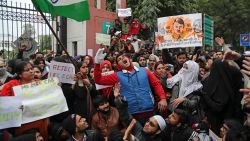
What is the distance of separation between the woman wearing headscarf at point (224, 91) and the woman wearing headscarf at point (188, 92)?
2.19 feet

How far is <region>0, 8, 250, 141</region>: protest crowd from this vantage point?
452cm

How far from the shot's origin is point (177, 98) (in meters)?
5.61

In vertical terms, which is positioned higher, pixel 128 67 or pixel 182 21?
pixel 182 21

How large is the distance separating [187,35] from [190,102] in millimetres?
3252

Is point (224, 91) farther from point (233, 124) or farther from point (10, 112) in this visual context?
point (10, 112)

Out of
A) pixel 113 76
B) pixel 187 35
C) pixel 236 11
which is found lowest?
pixel 113 76

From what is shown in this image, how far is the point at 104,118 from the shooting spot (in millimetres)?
5156

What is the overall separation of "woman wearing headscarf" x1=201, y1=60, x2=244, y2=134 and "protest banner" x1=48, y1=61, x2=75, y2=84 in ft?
5.72

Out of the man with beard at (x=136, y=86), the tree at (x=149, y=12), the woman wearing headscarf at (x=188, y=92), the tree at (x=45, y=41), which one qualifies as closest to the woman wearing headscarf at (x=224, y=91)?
the woman wearing headscarf at (x=188, y=92)

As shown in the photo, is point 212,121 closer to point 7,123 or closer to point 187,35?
point 7,123

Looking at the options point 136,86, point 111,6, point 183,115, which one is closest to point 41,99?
point 136,86

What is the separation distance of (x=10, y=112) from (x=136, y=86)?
1.67 m

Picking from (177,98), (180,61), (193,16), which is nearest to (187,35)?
(193,16)

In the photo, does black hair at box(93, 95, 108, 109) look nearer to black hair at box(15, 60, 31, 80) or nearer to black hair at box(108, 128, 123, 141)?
black hair at box(108, 128, 123, 141)
